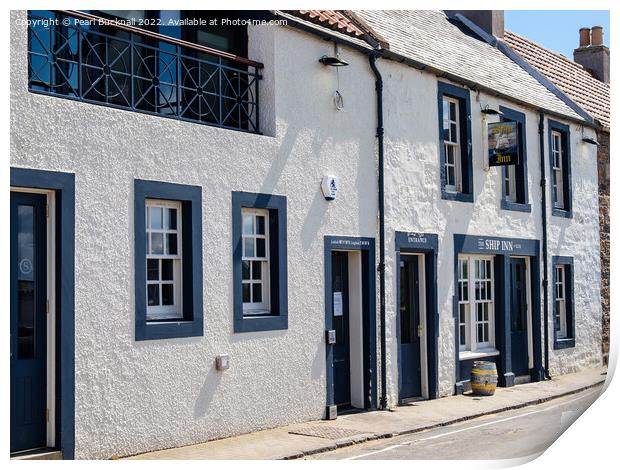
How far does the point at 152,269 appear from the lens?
431 inches

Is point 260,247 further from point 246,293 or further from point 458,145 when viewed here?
point 458,145

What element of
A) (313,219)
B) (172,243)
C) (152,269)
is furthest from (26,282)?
(313,219)

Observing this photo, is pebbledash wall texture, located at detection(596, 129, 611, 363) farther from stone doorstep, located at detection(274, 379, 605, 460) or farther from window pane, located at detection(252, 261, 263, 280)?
window pane, located at detection(252, 261, 263, 280)

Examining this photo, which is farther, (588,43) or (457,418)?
(588,43)

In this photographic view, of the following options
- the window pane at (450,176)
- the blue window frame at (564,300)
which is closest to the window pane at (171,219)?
the window pane at (450,176)

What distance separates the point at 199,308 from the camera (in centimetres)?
1120

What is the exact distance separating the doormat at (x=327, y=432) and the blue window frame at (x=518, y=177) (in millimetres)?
7591

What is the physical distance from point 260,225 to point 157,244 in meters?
1.92

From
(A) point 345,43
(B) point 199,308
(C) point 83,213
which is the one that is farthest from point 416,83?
(C) point 83,213

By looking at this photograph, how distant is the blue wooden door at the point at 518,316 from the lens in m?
18.3

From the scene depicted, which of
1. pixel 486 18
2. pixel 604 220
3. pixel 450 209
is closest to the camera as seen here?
pixel 450 209

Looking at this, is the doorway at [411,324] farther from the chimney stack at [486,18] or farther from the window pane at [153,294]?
the chimney stack at [486,18]

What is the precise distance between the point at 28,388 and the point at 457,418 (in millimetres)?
6604
